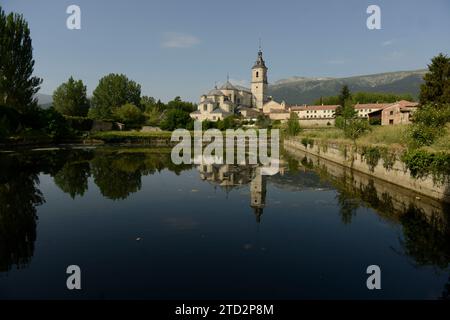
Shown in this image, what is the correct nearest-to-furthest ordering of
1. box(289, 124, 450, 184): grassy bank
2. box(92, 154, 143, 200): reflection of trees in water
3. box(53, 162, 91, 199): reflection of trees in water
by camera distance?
box(289, 124, 450, 184): grassy bank < box(92, 154, 143, 200): reflection of trees in water < box(53, 162, 91, 199): reflection of trees in water

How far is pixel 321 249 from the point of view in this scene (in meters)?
7.10

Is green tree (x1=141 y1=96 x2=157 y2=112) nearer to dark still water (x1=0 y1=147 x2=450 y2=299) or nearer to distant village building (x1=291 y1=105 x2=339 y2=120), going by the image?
distant village building (x1=291 y1=105 x2=339 y2=120)

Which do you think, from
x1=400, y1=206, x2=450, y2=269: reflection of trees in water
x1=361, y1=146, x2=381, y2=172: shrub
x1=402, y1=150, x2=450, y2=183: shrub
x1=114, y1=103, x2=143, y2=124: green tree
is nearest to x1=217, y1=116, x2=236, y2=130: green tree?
x1=114, y1=103, x2=143, y2=124: green tree

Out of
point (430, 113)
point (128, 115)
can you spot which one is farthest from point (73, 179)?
point (128, 115)

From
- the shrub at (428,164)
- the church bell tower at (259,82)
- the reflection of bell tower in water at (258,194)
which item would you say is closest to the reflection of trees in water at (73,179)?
the reflection of bell tower in water at (258,194)

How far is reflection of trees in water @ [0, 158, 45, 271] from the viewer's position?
6535mm

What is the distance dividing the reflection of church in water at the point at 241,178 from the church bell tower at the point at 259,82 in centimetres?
8600

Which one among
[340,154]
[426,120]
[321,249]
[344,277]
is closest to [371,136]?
[340,154]

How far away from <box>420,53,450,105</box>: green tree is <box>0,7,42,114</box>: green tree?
126ft

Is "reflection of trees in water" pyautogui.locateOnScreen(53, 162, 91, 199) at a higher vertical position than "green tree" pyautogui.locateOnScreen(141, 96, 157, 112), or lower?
lower

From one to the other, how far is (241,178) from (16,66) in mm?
31358

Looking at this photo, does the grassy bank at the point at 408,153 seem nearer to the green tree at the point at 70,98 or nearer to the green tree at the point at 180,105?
the green tree at the point at 70,98
